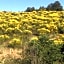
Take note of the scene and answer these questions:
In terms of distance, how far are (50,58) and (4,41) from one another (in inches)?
279

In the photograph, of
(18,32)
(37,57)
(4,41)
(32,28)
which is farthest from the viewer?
(32,28)

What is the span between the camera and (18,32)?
22891 mm

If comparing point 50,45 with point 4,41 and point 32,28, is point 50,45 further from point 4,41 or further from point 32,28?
point 32,28

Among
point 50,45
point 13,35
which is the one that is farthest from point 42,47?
point 13,35

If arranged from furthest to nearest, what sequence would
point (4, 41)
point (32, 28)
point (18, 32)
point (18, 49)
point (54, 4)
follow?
point (54, 4), point (32, 28), point (18, 32), point (4, 41), point (18, 49)

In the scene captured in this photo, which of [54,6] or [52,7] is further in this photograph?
[54,6]

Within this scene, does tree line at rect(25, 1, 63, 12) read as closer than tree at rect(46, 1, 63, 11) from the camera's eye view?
No

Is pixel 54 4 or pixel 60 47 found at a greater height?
pixel 54 4

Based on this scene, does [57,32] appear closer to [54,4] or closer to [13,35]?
[13,35]

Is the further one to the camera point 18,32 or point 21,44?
point 18,32

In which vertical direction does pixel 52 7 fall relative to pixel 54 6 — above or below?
below

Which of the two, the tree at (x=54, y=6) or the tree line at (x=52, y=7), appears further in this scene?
the tree line at (x=52, y=7)

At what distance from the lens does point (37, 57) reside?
1223cm

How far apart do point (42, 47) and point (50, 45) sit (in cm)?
42
